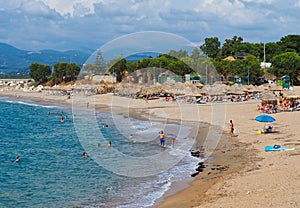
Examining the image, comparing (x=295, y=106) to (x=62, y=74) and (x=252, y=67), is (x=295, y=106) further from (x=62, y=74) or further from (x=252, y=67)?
(x=62, y=74)

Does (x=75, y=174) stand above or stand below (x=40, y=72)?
below

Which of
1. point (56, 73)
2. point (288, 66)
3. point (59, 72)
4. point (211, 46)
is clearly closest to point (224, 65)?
point (288, 66)

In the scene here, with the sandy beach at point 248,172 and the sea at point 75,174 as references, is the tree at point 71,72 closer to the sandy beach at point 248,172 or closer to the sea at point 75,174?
the sea at point 75,174

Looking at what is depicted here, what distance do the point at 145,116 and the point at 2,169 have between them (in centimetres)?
1954

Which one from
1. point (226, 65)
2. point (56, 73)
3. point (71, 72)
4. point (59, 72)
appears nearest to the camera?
point (226, 65)

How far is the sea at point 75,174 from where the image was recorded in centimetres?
1505

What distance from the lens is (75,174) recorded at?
18859mm

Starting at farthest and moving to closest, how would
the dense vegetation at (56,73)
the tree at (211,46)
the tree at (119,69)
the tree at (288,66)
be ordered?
the tree at (211,46) → the dense vegetation at (56,73) → the tree at (119,69) → the tree at (288,66)

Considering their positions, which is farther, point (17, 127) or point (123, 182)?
point (17, 127)

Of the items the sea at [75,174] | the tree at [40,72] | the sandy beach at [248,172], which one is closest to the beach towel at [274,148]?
the sandy beach at [248,172]

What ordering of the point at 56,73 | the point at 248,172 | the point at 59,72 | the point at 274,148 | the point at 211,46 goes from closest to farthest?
the point at 248,172 → the point at 274,148 → the point at 59,72 → the point at 56,73 → the point at 211,46

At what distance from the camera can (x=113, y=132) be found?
3177 cm

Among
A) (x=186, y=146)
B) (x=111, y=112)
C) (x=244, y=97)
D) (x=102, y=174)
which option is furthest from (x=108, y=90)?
(x=102, y=174)

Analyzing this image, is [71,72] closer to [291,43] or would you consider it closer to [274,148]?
[291,43]
